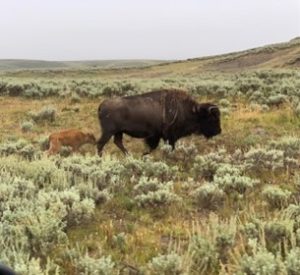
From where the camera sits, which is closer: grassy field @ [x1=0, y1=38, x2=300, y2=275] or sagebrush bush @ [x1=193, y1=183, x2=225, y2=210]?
grassy field @ [x1=0, y1=38, x2=300, y2=275]

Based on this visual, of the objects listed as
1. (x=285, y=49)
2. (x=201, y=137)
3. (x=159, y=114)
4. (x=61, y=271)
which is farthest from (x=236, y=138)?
(x=285, y=49)

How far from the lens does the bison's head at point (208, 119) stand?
13461 mm

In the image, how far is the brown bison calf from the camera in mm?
12680

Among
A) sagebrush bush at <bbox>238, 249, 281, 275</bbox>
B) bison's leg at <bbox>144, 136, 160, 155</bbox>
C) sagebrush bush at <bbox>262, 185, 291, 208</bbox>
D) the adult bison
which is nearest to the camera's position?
sagebrush bush at <bbox>238, 249, 281, 275</bbox>

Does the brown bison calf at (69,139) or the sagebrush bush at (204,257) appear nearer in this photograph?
the sagebrush bush at (204,257)

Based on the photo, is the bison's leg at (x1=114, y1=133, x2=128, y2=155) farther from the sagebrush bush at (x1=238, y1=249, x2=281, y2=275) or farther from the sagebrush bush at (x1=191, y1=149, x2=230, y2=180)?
the sagebrush bush at (x1=238, y1=249, x2=281, y2=275)

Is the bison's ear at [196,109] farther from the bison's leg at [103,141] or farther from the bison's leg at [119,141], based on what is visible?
the bison's leg at [103,141]

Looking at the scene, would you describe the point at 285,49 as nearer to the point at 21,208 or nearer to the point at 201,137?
the point at 201,137

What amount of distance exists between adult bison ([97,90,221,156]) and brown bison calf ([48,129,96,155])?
51 cm

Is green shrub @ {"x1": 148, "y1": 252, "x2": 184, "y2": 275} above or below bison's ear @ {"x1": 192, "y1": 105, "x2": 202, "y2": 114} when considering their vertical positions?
below

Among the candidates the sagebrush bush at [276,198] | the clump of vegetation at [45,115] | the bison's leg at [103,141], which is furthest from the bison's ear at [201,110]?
the sagebrush bush at [276,198]

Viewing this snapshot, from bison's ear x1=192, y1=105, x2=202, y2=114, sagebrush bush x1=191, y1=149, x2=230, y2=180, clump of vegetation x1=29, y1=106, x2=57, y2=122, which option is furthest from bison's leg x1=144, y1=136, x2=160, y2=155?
clump of vegetation x1=29, y1=106, x2=57, y2=122

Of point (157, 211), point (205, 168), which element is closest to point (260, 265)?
point (157, 211)

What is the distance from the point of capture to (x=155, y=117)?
12.8 meters
